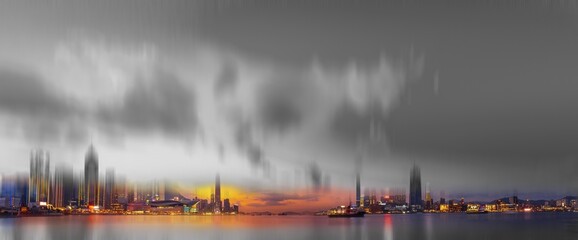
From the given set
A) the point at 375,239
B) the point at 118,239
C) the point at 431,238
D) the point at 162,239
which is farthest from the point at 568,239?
the point at 118,239

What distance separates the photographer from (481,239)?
332 feet

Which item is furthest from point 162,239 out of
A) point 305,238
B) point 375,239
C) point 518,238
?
point 518,238

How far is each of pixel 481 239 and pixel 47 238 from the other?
81071 mm

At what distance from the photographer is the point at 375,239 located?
110500 mm

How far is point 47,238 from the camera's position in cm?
11031

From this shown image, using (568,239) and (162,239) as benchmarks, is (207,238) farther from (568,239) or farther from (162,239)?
(568,239)

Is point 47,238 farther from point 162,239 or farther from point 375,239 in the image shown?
point 375,239

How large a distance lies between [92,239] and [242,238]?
28.9 meters

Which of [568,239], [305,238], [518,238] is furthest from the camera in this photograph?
[305,238]

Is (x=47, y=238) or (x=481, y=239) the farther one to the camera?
(x=47, y=238)

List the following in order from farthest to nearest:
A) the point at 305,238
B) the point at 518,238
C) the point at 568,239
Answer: the point at 305,238 → the point at 518,238 → the point at 568,239

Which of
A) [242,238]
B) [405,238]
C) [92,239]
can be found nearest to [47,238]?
[92,239]

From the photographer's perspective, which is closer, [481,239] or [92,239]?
[481,239]

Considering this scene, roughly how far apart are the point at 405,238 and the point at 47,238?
69.2 metres
